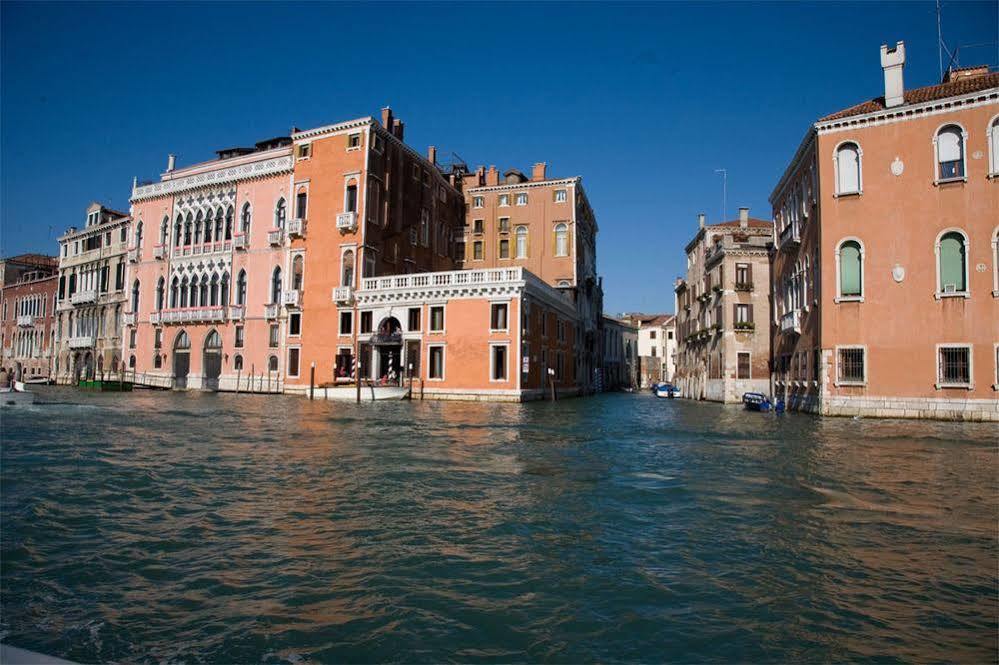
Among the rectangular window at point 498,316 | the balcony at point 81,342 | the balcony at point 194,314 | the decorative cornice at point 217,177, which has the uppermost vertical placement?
the decorative cornice at point 217,177

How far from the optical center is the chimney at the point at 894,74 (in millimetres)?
19062

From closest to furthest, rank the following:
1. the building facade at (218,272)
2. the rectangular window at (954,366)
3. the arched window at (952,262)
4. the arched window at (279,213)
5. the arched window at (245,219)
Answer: the rectangular window at (954,366), the arched window at (952,262), the building facade at (218,272), the arched window at (279,213), the arched window at (245,219)

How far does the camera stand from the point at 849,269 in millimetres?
19234

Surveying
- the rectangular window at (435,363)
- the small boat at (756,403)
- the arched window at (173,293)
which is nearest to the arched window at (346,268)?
the rectangular window at (435,363)

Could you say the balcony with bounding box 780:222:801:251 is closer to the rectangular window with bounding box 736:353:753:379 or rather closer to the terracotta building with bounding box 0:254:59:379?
the rectangular window with bounding box 736:353:753:379

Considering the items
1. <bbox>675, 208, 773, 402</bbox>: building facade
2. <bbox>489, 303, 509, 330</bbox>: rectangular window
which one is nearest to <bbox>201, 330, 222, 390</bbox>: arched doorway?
<bbox>489, 303, 509, 330</bbox>: rectangular window

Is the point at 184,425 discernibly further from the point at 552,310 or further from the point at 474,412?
the point at 552,310

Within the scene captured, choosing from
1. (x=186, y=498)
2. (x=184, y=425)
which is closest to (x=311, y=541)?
(x=186, y=498)

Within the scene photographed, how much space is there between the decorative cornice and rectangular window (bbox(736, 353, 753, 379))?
25440mm

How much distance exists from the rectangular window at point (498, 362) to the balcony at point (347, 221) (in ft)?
32.7

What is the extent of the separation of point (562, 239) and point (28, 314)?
42743 millimetres

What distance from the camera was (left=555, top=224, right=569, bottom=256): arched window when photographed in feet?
126

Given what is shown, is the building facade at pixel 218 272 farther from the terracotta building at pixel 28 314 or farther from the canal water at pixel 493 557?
the canal water at pixel 493 557

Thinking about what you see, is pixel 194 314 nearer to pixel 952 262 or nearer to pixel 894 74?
pixel 894 74
